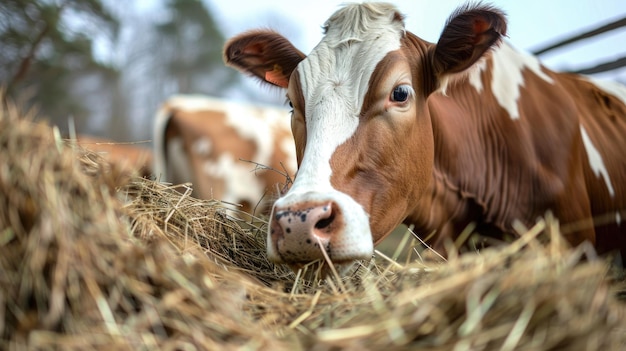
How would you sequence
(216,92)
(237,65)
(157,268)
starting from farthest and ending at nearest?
(216,92) → (237,65) → (157,268)

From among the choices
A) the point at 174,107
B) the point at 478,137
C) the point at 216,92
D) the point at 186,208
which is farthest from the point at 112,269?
the point at 216,92

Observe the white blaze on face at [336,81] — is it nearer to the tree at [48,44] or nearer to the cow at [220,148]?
the cow at [220,148]

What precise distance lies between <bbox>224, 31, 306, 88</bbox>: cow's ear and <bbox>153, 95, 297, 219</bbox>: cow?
3.24 m

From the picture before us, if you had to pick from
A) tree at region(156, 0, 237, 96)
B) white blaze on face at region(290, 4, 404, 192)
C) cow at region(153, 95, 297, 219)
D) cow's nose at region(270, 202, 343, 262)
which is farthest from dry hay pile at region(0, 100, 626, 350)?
tree at region(156, 0, 237, 96)

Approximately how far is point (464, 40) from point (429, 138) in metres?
0.48

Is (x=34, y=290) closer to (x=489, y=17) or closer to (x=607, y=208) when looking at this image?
(x=489, y=17)

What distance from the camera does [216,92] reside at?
1100 inches

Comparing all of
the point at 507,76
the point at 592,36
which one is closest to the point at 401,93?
the point at 507,76

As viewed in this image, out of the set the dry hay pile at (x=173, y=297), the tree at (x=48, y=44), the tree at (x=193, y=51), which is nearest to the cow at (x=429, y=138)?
the dry hay pile at (x=173, y=297)

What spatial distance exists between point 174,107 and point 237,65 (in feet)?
13.5

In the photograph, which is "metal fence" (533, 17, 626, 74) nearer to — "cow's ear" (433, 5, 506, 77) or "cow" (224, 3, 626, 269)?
"cow" (224, 3, 626, 269)

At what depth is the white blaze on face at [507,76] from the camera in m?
3.12

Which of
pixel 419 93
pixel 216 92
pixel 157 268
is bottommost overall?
pixel 216 92

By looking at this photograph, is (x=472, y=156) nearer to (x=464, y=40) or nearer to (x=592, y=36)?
(x=464, y=40)
